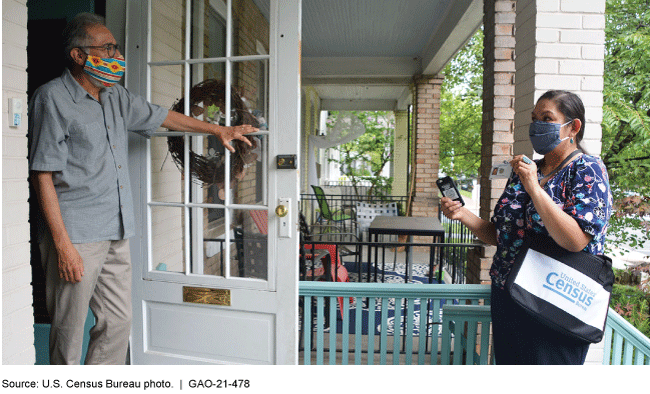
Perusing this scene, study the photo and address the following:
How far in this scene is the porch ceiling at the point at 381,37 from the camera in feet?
16.9

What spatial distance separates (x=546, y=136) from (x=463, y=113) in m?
7.80

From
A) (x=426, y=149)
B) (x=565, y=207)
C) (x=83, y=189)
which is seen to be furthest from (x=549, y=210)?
(x=426, y=149)

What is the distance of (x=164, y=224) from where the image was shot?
7.57 feet

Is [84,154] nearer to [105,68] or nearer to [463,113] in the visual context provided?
[105,68]

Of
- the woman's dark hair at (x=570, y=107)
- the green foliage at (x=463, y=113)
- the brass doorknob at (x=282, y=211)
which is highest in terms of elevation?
the green foliage at (x=463, y=113)

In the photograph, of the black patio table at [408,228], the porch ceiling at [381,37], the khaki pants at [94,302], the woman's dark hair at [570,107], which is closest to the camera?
the woman's dark hair at [570,107]

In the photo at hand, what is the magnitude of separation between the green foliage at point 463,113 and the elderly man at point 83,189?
7516 mm

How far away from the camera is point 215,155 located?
7.20 feet

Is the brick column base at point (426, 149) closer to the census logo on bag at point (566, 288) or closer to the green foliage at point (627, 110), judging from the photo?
the green foliage at point (627, 110)

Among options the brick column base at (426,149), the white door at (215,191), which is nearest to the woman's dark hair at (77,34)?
the white door at (215,191)

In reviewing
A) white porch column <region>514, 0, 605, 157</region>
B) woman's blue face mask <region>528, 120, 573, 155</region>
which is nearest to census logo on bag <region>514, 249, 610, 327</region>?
woman's blue face mask <region>528, 120, 573, 155</region>

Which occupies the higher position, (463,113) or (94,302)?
(463,113)

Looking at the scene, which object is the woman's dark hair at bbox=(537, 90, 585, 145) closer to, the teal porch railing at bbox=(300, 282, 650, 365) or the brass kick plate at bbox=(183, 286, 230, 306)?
the teal porch railing at bbox=(300, 282, 650, 365)

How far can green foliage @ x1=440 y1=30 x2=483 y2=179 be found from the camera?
8.58 meters
